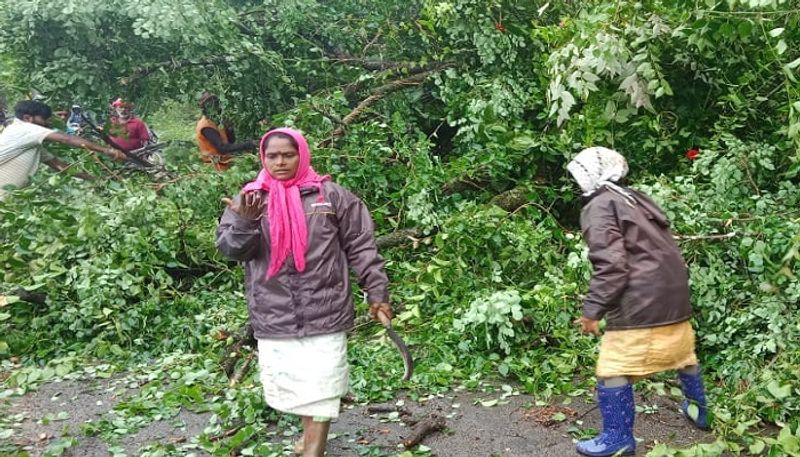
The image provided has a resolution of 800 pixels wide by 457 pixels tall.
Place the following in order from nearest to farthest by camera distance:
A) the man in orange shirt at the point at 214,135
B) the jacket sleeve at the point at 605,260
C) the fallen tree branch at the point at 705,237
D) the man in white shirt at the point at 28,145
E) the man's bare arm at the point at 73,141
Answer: the jacket sleeve at the point at 605,260 → the fallen tree branch at the point at 705,237 → the man in white shirt at the point at 28,145 → the man's bare arm at the point at 73,141 → the man in orange shirt at the point at 214,135

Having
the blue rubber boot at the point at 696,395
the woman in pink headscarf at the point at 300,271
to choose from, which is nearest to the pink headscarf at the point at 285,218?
the woman in pink headscarf at the point at 300,271

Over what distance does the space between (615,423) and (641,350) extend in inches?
14.2

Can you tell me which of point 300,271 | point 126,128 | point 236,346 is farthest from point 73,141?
point 300,271

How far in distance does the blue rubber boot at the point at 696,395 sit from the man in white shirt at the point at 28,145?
200 inches

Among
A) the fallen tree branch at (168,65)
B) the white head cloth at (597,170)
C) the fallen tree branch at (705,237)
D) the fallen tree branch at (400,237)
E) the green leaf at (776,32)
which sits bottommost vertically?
the fallen tree branch at (400,237)

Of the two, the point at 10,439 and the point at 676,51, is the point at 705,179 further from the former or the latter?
the point at 10,439

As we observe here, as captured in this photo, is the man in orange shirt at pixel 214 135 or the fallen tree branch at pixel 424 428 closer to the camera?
the fallen tree branch at pixel 424 428

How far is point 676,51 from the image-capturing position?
18.4 ft

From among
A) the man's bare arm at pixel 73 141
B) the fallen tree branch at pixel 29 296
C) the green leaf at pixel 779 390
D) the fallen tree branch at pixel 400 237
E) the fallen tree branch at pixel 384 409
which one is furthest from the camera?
the man's bare arm at pixel 73 141

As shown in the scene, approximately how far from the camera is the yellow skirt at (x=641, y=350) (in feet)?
11.1

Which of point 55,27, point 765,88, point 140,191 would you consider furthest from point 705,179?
point 55,27

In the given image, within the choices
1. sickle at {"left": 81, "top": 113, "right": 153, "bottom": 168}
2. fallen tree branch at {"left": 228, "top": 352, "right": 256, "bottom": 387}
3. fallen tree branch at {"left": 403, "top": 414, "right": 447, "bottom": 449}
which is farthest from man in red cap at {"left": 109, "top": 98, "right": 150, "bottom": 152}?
fallen tree branch at {"left": 403, "top": 414, "right": 447, "bottom": 449}

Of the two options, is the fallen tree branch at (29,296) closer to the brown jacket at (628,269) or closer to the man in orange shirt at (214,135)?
the man in orange shirt at (214,135)

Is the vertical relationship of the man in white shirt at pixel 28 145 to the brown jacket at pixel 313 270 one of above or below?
above
